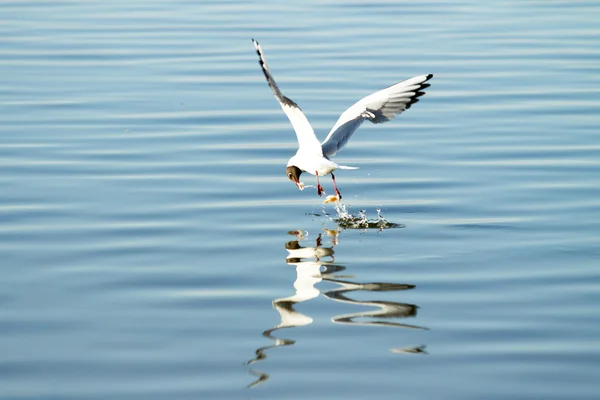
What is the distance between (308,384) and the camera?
23.0ft

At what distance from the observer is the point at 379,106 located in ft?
40.1

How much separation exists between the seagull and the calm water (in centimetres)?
45

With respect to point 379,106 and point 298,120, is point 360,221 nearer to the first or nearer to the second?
point 298,120

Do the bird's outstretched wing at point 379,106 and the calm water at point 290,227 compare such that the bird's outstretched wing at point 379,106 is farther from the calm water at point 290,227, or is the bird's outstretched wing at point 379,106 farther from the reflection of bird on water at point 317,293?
the reflection of bird on water at point 317,293

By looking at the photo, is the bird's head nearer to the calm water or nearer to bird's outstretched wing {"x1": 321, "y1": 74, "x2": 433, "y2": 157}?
the calm water

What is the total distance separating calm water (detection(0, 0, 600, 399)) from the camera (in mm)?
7328

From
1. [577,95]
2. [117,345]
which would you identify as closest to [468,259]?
[117,345]

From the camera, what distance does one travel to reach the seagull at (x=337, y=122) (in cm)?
1107

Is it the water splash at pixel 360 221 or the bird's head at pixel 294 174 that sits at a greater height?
the bird's head at pixel 294 174

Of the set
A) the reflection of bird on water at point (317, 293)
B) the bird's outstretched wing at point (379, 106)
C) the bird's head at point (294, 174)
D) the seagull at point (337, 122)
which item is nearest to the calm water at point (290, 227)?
the reflection of bird on water at point (317, 293)

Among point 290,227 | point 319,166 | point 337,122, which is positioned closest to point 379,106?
point 337,122

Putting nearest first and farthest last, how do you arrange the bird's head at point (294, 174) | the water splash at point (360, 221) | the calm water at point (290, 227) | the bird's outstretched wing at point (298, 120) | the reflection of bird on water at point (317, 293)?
the calm water at point (290, 227)
the reflection of bird on water at point (317, 293)
the water splash at point (360, 221)
the bird's outstretched wing at point (298, 120)
the bird's head at point (294, 174)

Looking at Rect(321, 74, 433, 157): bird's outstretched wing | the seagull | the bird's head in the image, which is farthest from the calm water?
Rect(321, 74, 433, 157): bird's outstretched wing

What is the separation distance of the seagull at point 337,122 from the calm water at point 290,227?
1.47 ft
